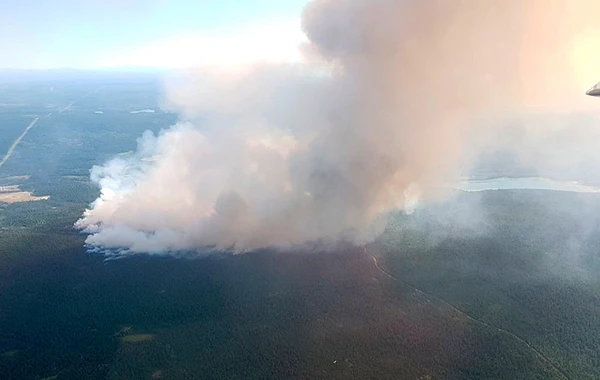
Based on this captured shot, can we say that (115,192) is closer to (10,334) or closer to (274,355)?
(10,334)

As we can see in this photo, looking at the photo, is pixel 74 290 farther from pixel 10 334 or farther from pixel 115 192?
pixel 115 192

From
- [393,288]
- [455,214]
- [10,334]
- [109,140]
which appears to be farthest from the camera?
[109,140]

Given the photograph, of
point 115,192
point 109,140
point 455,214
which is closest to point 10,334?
point 115,192

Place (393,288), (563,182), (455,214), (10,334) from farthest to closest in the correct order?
(563,182) < (455,214) < (393,288) < (10,334)

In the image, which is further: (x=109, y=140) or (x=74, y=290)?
(x=109, y=140)

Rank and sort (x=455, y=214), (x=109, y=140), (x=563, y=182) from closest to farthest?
(x=455, y=214) → (x=563, y=182) → (x=109, y=140)

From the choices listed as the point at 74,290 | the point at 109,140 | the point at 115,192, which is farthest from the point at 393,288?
the point at 109,140

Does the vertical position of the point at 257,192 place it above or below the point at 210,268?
above

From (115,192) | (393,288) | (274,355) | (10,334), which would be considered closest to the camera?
(274,355)

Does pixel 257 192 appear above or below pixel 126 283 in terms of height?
above
